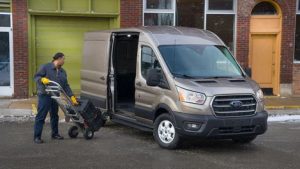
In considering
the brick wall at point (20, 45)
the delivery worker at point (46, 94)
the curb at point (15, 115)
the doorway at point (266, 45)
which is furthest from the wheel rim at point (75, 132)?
the doorway at point (266, 45)

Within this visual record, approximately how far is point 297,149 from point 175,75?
2.63 m

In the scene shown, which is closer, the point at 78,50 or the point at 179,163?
the point at 179,163

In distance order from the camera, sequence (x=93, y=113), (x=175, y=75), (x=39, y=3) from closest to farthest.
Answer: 1. (x=175, y=75)
2. (x=93, y=113)
3. (x=39, y=3)

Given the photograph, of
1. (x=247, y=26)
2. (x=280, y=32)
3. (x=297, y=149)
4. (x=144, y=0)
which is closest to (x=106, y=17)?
(x=144, y=0)

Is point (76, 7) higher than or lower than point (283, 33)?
higher

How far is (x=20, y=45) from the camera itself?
15391 mm

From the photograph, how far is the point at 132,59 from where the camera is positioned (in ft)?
37.2

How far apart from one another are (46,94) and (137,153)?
2088mm

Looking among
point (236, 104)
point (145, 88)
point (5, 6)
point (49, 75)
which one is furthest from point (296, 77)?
point (49, 75)

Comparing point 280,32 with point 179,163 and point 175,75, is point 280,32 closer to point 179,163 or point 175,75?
point 175,75

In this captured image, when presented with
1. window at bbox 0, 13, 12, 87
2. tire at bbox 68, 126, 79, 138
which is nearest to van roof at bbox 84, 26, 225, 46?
tire at bbox 68, 126, 79, 138

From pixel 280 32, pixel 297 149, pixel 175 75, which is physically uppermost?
pixel 280 32

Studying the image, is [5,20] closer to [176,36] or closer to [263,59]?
[176,36]

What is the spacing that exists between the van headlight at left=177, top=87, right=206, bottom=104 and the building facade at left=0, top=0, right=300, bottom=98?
7713 mm
